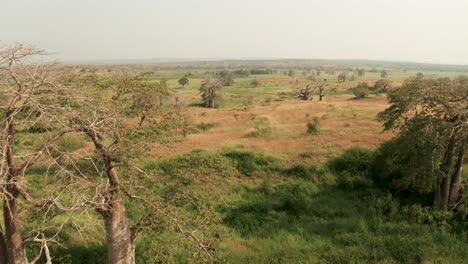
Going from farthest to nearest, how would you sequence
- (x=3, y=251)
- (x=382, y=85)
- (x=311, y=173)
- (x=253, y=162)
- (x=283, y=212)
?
(x=382, y=85) < (x=253, y=162) < (x=311, y=173) < (x=283, y=212) < (x=3, y=251)

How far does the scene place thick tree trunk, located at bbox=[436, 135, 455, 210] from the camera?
11742mm

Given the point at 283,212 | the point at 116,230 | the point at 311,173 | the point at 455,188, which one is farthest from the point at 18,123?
the point at 455,188

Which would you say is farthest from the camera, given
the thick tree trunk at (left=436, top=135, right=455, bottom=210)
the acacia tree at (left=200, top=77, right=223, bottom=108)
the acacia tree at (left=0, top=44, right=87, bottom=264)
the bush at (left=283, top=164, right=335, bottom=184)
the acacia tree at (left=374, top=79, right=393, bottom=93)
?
A: the acacia tree at (left=374, top=79, right=393, bottom=93)

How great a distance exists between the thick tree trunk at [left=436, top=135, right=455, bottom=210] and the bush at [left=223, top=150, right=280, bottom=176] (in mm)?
8347

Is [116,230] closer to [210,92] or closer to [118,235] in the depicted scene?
[118,235]

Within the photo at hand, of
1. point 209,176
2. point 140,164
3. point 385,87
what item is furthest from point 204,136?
point 385,87

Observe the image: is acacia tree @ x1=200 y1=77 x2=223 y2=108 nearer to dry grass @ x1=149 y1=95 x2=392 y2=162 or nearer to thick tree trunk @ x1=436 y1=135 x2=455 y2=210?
dry grass @ x1=149 y1=95 x2=392 y2=162

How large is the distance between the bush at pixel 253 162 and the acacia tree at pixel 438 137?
754cm

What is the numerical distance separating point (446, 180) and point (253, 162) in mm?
10103

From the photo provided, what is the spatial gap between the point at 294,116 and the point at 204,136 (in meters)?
12.5

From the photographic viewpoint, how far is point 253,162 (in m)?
17.7

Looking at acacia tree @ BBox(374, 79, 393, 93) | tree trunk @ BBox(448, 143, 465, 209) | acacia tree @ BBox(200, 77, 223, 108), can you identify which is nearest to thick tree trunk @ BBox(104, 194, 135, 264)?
tree trunk @ BBox(448, 143, 465, 209)

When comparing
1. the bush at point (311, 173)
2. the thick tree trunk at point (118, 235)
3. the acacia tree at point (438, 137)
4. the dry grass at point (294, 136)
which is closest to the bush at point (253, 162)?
the bush at point (311, 173)

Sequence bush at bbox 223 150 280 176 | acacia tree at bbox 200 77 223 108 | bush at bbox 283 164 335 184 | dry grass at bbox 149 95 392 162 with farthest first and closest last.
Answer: acacia tree at bbox 200 77 223 108, dry grass at bbox 149 95 392 162, bush at bbox 223 150 280 176, bush at bbox 283 164 335 184
